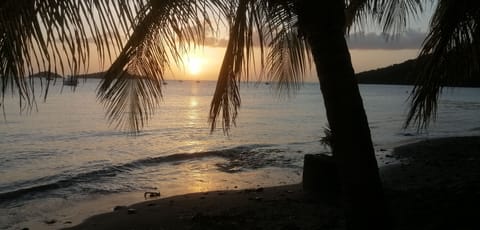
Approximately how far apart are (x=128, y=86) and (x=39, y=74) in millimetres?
2445

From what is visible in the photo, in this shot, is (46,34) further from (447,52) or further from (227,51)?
(447,52)

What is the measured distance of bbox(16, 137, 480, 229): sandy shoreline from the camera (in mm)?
5453

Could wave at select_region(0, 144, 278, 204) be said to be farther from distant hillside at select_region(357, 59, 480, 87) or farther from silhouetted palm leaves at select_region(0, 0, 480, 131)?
silhouetted palm leaves at select_region(0, 0, 480, 131)

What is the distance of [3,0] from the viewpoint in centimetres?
200

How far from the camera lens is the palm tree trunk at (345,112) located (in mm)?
3279

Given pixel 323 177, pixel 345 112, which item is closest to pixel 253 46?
pixel 345 112

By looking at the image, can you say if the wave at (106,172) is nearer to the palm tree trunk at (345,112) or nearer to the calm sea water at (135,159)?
the calm sea water at (135,159)

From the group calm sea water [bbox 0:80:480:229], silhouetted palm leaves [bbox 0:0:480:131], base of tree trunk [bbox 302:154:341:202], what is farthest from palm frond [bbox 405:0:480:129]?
base of tree trunk [bbox 302:154:341:202]

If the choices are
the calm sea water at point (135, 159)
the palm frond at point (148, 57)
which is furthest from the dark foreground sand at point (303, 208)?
the palm frond at point (148, 57)

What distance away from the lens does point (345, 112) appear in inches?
131

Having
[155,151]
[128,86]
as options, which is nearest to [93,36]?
[128,86]

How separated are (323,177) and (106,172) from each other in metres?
7.75

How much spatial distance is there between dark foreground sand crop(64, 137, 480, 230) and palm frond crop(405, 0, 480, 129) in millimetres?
1053

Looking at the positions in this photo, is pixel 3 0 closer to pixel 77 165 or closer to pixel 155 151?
pixel 77 165
